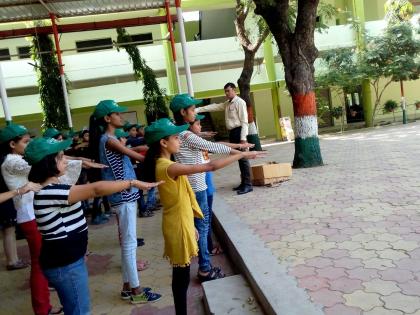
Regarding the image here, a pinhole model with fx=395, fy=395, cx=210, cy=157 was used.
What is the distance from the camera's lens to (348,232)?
3.69 m

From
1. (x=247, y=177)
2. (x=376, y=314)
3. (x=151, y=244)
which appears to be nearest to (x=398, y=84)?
(x=247, y=177)

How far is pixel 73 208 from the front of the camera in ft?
7.36

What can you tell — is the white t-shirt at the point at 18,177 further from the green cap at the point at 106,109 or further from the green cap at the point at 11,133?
the green cap at the point at 106,109

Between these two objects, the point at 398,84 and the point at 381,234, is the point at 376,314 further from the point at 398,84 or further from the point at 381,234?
the point at 398,84

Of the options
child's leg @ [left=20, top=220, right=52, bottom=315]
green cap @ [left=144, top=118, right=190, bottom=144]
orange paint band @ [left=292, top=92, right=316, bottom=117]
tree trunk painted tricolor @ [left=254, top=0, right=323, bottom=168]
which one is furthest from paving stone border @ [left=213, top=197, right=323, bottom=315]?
orange paint band @ [left=292, top=92, right=316, bottom=117]

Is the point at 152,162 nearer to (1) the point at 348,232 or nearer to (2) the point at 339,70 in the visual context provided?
(1) the point at 348,232

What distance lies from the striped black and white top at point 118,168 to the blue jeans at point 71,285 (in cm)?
101

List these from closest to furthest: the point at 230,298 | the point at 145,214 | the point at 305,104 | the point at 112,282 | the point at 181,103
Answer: the point at 230,298 < the point at 181,103 < the point at 112,282 < the point at 145,214 < the point at 305,104

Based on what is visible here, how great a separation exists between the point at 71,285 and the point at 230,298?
131 cm

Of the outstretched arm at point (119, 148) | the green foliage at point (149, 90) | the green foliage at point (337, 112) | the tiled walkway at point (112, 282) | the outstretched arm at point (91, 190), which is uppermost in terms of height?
the green foliage at point (149, 90)

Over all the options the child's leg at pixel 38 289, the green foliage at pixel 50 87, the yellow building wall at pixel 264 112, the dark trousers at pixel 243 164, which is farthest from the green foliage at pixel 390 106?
the child's leg at pixel 38 289

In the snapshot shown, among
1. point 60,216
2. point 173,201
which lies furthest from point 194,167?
point 60,216

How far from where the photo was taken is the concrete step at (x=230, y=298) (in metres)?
2.87

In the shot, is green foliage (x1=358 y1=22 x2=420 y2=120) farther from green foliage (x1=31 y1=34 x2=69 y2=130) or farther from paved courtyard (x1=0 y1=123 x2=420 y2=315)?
green foliage (x1=31 y1=34 x2=69 y2=130)
